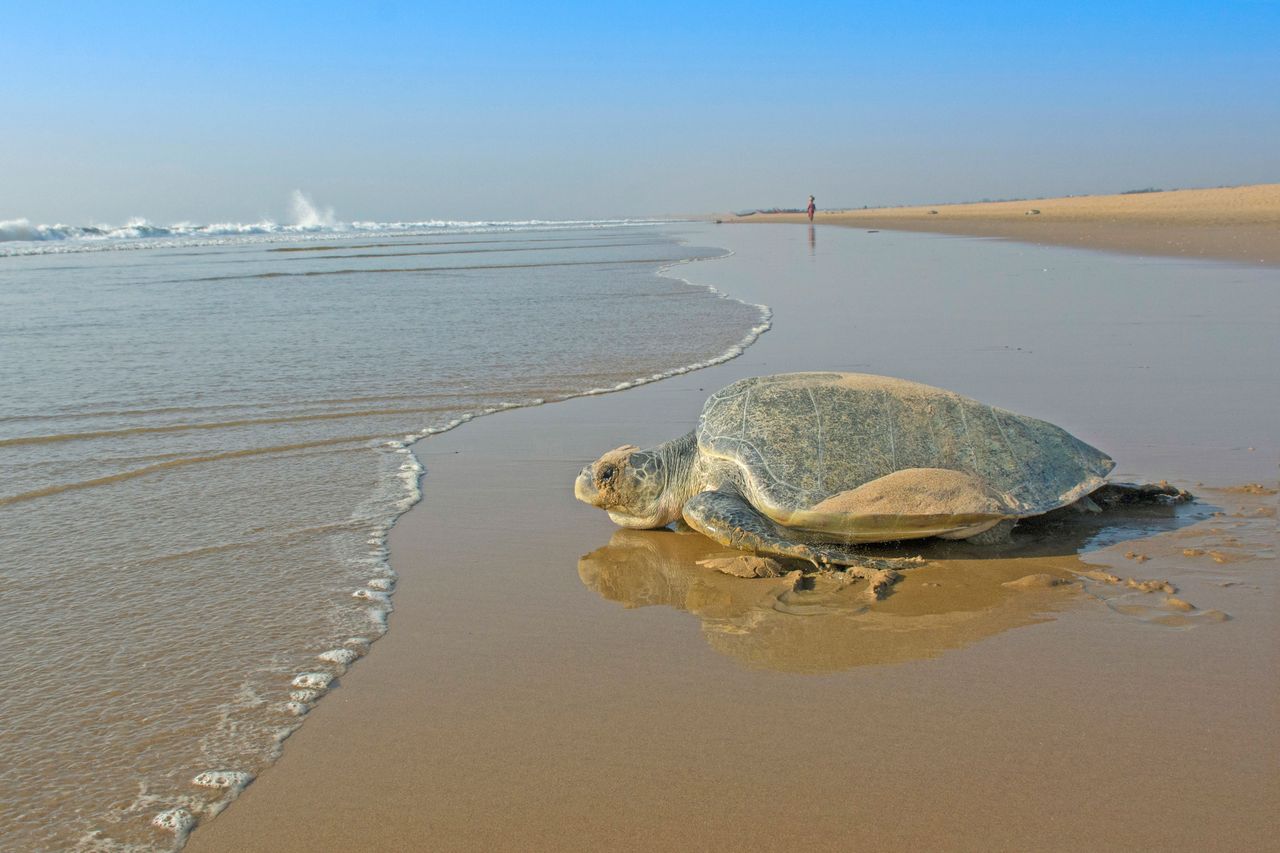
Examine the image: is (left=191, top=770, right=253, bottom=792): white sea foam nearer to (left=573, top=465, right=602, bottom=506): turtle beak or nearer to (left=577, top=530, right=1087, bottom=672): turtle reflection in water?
(left=577, top=530, right=1087, bottom=672): turtle reflection in water

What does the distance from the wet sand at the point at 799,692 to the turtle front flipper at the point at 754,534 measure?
21 cm

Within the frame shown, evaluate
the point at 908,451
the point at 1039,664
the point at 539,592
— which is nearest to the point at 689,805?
the point at 1039,664

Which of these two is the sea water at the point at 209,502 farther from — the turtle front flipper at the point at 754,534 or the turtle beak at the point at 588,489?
the turtle front flipper at the point at 754,534

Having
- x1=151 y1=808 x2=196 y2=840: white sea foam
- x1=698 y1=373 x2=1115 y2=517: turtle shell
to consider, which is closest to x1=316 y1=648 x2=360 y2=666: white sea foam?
x1=151 y1=808 x2=196 y2=840: white sea foam

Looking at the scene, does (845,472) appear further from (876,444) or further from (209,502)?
(209,502)

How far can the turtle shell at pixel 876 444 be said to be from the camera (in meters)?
4.32

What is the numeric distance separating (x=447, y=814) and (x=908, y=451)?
2837 millimetres

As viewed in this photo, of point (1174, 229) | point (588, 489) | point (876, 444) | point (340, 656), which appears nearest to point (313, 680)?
point (340, 656)

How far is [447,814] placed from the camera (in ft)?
7.74

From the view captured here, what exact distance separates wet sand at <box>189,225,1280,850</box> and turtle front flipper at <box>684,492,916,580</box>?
0.21 meters

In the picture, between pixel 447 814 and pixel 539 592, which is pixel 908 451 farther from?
pixel 447 814

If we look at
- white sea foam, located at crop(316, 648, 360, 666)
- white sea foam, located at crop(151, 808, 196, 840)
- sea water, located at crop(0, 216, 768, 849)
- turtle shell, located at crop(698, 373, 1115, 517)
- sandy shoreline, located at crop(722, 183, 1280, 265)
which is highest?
sandy shoreline, located at crop(722, 183, 1280, 265)

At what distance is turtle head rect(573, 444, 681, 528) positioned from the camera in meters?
4.75

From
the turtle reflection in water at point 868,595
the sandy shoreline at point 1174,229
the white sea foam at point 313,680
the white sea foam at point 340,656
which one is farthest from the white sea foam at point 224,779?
the sandy shoreline at point 1174,229
